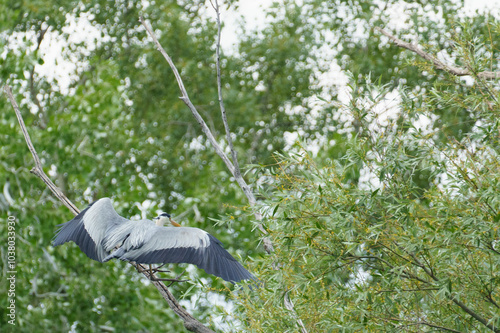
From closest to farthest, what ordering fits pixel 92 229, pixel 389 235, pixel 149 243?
pixel 389 235 → pixel 149 243 → pixel 92 229

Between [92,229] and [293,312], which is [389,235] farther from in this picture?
[92,229]

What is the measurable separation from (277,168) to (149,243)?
3.82 feet

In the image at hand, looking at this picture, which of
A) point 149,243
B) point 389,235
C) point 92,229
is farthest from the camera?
point 92,229

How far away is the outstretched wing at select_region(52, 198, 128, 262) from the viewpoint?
464 centimetres

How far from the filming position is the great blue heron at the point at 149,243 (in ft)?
13.7

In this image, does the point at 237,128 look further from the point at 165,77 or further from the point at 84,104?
the point at 84,104

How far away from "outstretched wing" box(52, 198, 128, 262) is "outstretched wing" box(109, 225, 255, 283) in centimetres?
44

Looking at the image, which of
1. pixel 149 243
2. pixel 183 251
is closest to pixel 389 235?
pixel 183 251

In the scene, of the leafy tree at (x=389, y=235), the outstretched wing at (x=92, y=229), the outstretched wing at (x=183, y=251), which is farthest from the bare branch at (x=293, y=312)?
the outstretched wing at (x=92, y=229)

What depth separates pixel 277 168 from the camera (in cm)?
448

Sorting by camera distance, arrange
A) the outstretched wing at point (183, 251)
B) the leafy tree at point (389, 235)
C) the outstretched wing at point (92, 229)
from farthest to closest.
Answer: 1. the outstretched wing at point (92, 229)
2. the outstretched wing at point (183, 251)
3. the leafy tree at point (389, 235)

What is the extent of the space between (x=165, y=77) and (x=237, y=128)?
7.04 feet

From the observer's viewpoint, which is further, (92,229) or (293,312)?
(92,229)

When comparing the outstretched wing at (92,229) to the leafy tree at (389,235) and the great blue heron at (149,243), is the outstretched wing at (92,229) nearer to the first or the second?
the great blue heron at (149,243)
